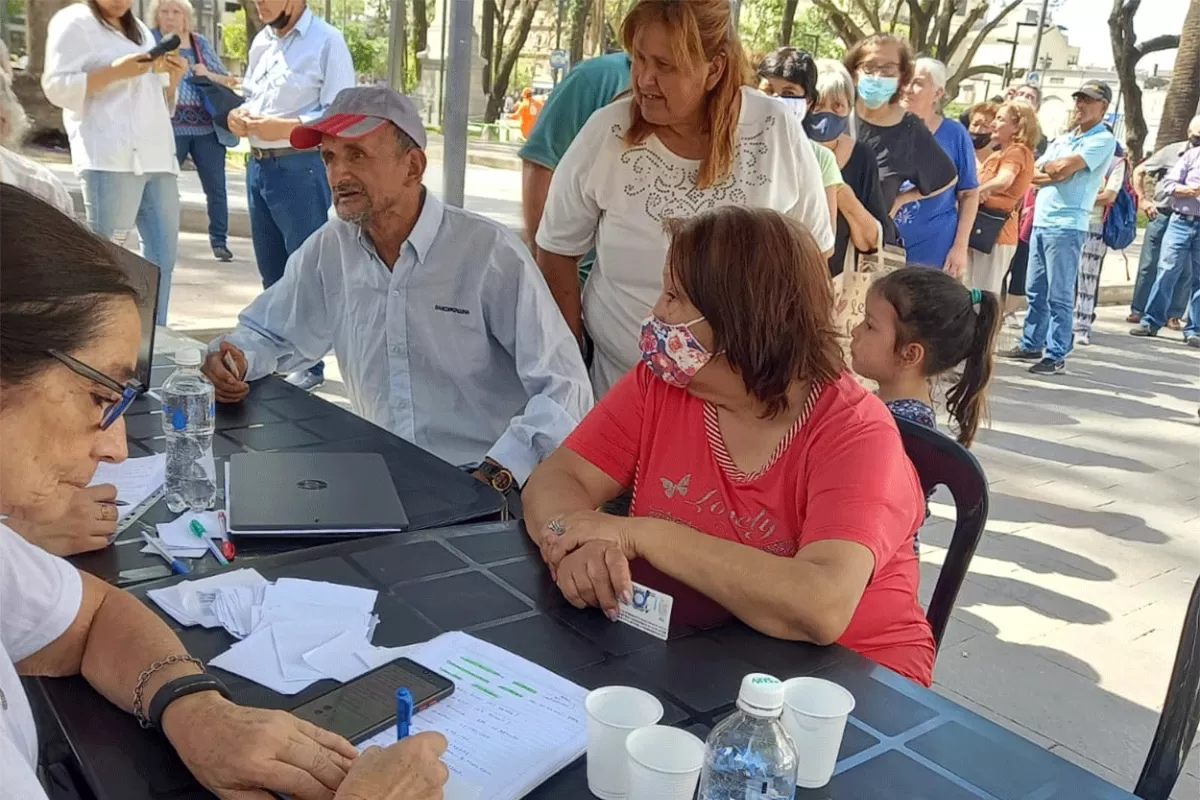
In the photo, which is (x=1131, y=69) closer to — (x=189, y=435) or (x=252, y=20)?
(x=252, y=20)

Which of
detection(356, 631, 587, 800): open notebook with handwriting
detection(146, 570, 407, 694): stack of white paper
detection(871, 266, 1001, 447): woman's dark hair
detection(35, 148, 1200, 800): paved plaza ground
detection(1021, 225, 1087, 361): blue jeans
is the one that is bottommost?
detection(35, 148, 1200, 800): paved plaza ground

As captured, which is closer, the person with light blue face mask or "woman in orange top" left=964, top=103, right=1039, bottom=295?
the person with light blue face mask

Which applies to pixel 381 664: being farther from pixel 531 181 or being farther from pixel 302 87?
pixel 302 87

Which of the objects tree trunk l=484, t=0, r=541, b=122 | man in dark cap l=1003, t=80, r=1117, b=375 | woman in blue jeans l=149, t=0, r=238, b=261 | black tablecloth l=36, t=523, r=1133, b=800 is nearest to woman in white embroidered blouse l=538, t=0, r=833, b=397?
black tablecloth l=36, t=523, r=1133, b=800

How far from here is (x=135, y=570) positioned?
1413 millimetres

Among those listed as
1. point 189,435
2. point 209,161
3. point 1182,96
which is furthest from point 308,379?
point 1182,96

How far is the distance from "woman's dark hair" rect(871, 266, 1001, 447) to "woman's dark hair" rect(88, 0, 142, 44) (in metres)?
3.45

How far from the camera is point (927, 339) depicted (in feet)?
8.07

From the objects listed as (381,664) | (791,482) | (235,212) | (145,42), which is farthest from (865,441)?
(235,212)

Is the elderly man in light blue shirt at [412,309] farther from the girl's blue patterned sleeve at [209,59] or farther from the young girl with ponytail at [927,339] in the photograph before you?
the girl's blue patterned sleeve at [209,59]

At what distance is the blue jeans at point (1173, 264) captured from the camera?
25.4 feet

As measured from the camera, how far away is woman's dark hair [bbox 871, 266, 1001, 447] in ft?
8.06

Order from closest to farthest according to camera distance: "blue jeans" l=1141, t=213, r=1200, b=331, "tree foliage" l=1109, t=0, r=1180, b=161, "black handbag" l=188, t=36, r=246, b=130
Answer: "black handbag" l=188, t=36, r=246, b=130 → "blue jeans" l=1141, t=213, r=1200, b=331 → "tree foliage" l=1109, t=0, r=1180, b=161

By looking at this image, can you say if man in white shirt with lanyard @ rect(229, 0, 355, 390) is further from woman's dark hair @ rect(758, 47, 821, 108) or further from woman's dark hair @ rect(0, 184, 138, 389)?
woman's dark hair @ rect(0, 184, 138, 389)
